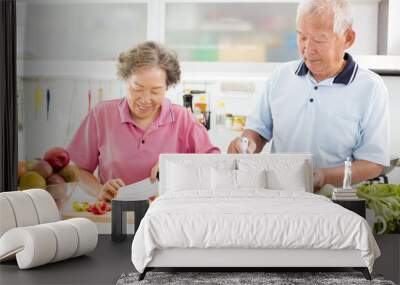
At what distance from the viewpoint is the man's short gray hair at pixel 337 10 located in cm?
711

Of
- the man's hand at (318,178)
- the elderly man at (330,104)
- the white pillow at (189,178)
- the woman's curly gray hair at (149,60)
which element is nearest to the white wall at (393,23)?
the elderly man at (330,104)

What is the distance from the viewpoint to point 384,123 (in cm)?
703

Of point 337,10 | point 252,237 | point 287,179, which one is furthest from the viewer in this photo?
point 337,10

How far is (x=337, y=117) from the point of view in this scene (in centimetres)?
696

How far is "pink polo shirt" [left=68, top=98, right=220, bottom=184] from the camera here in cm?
726

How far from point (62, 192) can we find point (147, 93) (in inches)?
57.4

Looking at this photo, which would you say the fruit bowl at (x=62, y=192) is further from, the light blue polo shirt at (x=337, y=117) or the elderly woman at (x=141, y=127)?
the light blue polo shirt at (x=337, y=117)

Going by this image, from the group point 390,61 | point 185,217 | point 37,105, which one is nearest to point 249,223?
point 185,217

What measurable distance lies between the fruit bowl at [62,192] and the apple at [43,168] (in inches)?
5.7

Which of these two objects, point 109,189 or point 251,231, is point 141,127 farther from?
point 251,231

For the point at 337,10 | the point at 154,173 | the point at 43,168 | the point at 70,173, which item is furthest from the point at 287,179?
the point at 43,168

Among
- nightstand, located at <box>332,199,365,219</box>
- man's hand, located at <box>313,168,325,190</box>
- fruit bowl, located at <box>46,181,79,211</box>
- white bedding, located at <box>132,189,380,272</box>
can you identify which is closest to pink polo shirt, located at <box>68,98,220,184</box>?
fruit bowl, located at <box>46,181,79,211</box>

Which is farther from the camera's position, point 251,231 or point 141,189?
point 141,189

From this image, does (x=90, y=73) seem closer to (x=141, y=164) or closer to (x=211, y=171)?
(x=141, y=164)
